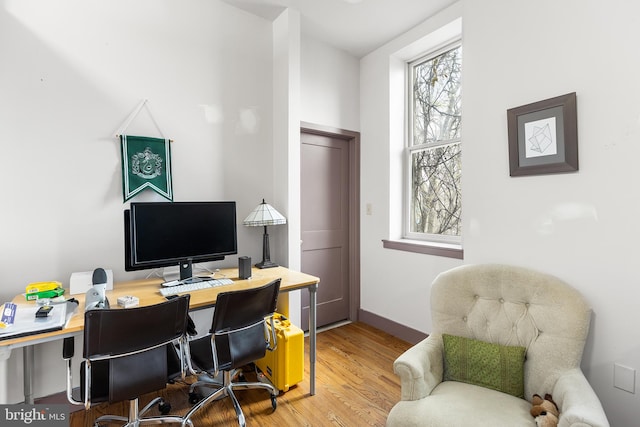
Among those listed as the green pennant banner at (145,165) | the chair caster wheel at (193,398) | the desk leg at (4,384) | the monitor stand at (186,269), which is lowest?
Answer: the chair caster wheel at (193,398)

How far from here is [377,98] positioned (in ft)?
11.0

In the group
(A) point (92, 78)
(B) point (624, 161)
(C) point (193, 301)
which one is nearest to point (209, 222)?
(C) point (193, 301)

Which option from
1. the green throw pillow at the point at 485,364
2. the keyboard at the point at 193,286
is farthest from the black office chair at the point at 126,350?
the green throw pillow at the point at 485,364

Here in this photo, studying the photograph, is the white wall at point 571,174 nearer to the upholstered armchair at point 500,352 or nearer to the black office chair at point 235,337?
the upholstered armchair at point 500,352

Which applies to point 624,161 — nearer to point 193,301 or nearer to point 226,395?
point 193,301

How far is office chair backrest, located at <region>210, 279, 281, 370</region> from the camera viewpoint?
5.61 feet

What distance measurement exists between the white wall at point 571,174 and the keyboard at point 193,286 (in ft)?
5.49

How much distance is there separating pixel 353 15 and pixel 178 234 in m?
2.31

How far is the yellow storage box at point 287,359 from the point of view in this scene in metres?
2.20

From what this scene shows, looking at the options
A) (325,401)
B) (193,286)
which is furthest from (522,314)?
(193,286)

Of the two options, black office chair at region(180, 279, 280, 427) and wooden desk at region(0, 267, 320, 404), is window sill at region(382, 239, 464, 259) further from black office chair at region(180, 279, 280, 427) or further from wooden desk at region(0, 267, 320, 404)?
black office chair at region(180, 279, 280, 427)

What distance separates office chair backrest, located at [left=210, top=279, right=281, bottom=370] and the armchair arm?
55.3 inches

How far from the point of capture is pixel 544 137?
1.80 m

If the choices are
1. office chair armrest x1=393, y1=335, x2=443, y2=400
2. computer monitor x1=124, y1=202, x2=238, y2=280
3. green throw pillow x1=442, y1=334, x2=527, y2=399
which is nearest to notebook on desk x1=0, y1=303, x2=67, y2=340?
computer monitor x1=124, y1=202, x2=238, y2=280
